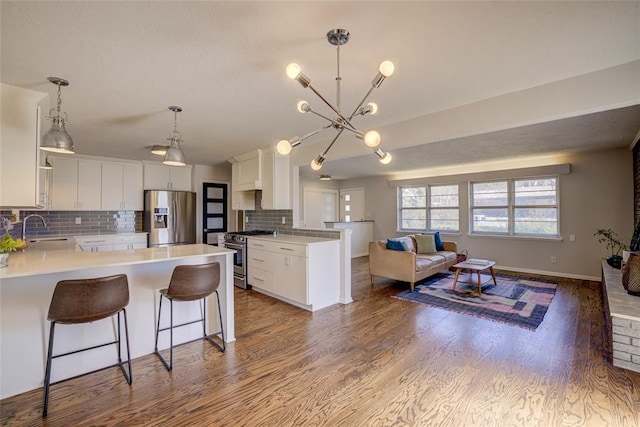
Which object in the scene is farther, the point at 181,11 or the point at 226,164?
the point at 226,164

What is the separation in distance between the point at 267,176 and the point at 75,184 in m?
3.43

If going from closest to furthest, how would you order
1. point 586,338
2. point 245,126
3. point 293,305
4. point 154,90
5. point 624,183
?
point 154,90, point 586,338, point 245,126, point 293,305, point 624,183

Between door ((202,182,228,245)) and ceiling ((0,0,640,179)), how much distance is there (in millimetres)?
2888

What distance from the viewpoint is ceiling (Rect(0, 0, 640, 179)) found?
61.2 inches

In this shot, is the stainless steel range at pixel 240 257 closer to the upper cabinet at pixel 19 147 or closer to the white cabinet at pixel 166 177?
the white cabinet at pixel 166 177

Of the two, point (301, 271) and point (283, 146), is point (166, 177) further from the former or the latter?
point (283, 146)

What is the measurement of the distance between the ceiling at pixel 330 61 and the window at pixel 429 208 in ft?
11.1

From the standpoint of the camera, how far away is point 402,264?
4480 millimetres

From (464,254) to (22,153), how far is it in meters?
6.58

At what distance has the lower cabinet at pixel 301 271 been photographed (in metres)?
3.53

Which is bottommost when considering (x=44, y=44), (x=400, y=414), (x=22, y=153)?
(x=400, y=414)

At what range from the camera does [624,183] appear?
470cm

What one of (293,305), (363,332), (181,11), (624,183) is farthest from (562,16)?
(624,183)

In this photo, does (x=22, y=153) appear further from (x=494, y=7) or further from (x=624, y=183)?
(x=624, y=183)
